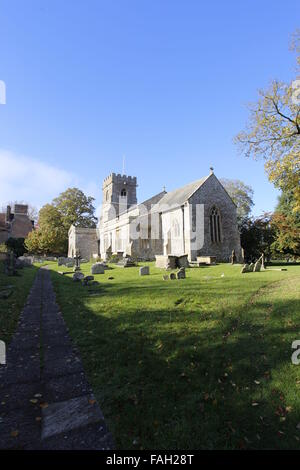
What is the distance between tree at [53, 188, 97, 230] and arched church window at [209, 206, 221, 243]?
111ft

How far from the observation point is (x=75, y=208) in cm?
5228

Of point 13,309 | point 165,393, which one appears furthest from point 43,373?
point 13,309

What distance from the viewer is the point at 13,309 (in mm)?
6773

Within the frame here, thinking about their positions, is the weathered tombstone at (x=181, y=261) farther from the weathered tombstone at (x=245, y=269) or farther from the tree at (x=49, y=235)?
the tree at (x=49, y=235)

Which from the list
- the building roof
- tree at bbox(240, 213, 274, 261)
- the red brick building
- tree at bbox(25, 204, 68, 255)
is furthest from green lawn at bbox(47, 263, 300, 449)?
the red brick building

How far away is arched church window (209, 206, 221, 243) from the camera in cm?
2526

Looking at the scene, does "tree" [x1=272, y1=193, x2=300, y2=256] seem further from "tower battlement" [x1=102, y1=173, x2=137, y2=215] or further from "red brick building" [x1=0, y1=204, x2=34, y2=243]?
"red brick building" [x1=0, y1=204, x2=34, y2=243]

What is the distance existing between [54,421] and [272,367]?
2.87 meters

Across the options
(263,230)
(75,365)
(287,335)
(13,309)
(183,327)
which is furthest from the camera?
(263,230)

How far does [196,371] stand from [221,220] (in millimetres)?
23651

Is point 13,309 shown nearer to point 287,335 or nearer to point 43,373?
point 43,373

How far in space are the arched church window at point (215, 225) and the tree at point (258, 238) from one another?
15.2 feet

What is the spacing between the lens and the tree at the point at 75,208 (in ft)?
168

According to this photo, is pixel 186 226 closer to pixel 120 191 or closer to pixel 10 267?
pixel 10 267
